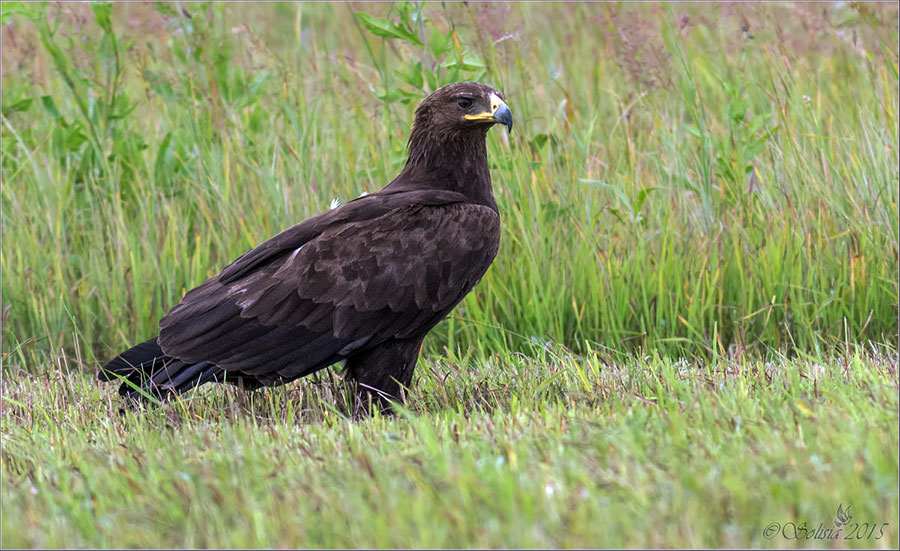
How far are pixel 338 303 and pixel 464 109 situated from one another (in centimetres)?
103

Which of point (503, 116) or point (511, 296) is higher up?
point (503, 116)

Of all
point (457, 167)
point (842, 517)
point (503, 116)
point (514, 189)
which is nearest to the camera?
point (842, 517)

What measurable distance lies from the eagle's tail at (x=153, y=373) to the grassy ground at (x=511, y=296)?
0.12 metres

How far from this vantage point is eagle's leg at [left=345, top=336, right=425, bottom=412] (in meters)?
4.29

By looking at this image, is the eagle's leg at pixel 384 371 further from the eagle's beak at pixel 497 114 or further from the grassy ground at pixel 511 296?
the eagle's beak at pixel 497 114

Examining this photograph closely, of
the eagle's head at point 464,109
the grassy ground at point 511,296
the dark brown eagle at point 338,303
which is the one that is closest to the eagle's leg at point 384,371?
the dark brown eagle at point 338,303

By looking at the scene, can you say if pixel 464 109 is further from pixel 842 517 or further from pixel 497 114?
pixel 842 517

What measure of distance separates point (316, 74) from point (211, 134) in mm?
1123

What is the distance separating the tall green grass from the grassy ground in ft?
0.08

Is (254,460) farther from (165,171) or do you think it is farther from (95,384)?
(165,171)

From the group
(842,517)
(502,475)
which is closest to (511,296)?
(502,475)

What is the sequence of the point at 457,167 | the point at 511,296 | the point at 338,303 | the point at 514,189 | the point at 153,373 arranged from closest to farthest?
the point at 338,303
the point at 153,373
the point at 457,167
the point at 511,296
the point at 514,189

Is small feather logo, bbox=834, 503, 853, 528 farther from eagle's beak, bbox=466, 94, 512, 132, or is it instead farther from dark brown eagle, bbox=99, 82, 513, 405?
eagle's beak, bbox=466, 94, 512, 132

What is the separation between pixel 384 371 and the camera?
14.1 ft
